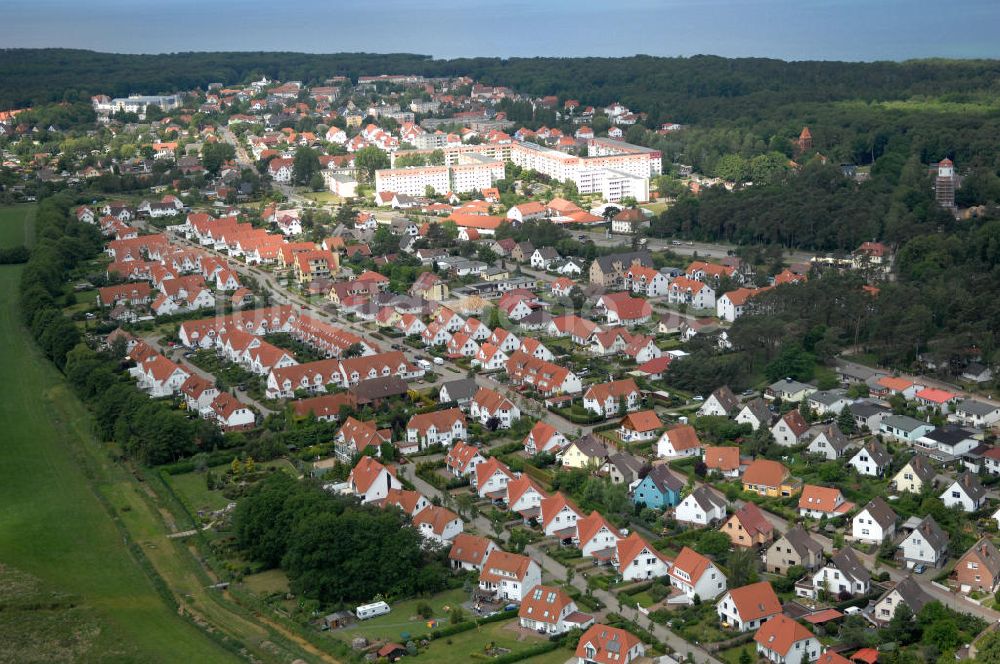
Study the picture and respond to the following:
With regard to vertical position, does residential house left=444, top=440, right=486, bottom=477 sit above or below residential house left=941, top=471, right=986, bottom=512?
below

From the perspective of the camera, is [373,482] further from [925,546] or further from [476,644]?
[925,546]

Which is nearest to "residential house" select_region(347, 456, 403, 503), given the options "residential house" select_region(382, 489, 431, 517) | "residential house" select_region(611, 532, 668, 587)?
"residential house" select_region(382, 489, 431, 517)

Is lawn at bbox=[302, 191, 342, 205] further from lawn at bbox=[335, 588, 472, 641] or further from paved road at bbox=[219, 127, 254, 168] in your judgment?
lawn at bbox=[335, 588, 472, 641]

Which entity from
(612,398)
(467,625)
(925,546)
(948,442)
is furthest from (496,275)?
(467,625)

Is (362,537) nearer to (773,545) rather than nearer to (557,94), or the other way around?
(773,545)

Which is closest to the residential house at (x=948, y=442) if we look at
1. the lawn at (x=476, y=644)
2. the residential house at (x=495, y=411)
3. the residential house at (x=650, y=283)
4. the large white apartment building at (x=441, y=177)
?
the residential house at (x=495, y=411)

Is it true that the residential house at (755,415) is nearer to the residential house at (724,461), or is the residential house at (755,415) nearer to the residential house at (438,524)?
the residential house at (724,461)

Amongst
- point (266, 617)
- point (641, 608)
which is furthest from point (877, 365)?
point (266, 617)
